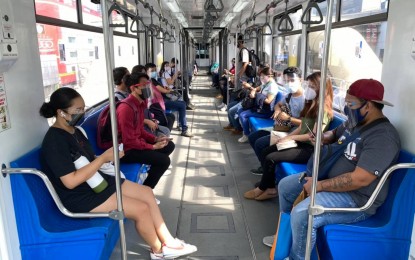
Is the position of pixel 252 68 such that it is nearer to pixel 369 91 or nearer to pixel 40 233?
pixel 369 91

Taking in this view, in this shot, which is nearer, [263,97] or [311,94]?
[311,94]

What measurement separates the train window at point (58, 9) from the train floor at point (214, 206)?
Answer: 2065mm

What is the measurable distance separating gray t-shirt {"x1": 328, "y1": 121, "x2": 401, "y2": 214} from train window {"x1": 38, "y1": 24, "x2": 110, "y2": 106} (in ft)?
8.09

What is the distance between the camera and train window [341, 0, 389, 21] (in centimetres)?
325

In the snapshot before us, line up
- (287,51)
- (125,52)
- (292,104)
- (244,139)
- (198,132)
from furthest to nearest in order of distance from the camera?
(198,132) → (125,52) → (287,51) → (244,139) → (292,104)

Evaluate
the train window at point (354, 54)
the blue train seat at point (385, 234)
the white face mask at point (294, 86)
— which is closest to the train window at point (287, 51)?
the train window at point (354, 54)

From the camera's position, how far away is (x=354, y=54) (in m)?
4.10

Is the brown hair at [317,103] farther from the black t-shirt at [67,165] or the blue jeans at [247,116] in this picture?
the blue jeans at [247,116]

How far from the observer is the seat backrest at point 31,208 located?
211cm

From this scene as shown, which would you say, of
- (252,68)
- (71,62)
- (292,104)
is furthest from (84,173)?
(252,68)

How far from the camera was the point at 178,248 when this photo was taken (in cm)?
265

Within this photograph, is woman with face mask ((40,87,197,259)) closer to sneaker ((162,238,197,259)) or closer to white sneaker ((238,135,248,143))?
sneaker ((162,238,197,259))

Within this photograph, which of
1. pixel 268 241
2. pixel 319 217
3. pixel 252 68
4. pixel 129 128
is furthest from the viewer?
pixel 252 68

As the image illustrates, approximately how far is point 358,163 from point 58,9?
3.12 meters
